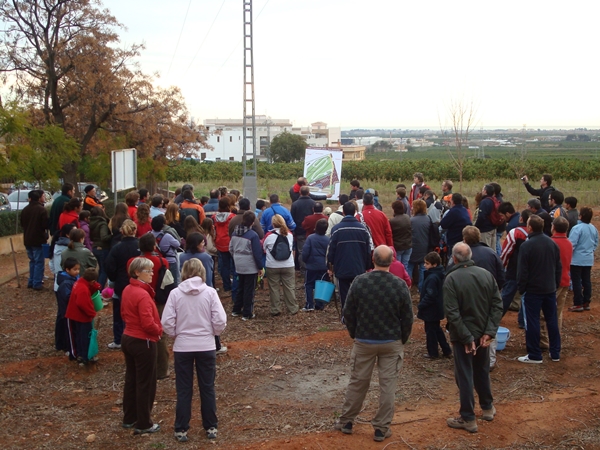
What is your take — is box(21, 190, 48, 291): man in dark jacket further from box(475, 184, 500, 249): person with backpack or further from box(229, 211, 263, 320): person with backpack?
box(475, 184, 500, 249): person with backpack

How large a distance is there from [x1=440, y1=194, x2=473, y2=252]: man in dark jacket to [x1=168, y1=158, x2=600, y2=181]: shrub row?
110ft

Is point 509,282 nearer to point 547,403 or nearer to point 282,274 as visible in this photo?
point 547,403

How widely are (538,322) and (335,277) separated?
2902 mm

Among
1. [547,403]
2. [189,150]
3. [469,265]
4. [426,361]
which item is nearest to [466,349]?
[469,265]

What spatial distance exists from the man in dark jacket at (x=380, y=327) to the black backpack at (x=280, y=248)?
428cm

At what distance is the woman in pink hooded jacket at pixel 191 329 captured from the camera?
573 cm

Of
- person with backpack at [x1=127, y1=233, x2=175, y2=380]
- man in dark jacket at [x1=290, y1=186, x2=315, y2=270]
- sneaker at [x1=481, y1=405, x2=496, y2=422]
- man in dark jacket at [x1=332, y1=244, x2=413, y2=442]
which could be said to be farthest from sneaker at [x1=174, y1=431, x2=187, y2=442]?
man in dark jacket at [x1=290, y1=186, x2=315, y2=270]

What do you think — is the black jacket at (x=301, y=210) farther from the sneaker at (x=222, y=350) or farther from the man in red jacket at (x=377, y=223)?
the sneaker at (x=222, y=350)

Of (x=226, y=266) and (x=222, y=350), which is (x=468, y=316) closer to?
(x=222, y=350)

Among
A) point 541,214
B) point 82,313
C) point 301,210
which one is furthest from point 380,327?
point 301,210

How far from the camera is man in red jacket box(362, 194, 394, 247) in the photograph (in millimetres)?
10234

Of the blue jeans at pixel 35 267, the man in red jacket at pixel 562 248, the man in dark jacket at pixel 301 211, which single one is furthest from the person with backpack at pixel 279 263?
the blue jeans at pixel 35 267

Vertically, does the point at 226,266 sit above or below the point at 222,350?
above

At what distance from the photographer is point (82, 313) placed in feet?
25.2
